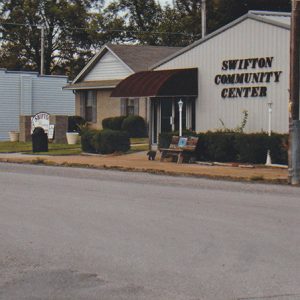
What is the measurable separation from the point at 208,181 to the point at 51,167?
292 inches

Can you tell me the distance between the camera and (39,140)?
1334 inches

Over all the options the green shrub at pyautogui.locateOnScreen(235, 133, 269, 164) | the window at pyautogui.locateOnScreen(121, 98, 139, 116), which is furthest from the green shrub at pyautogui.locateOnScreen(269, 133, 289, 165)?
the window at pyautogui.locateOnScreen(121, 98, 139, 116)

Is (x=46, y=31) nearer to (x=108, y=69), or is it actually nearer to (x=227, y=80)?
(x=108, y=69)

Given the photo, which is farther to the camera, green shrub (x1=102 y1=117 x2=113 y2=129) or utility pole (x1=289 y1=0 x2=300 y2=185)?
green shrub (x1=102 y1=117 x2=113 y2=129)

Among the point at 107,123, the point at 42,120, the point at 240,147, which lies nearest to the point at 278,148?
the point at 240,147

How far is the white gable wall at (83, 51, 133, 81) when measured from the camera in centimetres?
4509

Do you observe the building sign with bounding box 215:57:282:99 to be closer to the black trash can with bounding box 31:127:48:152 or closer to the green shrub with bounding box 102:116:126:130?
the black trash can with bounding box 31:127:48:152

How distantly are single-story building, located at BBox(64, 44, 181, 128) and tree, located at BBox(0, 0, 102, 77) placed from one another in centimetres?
1831

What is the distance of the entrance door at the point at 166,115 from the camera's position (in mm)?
32253

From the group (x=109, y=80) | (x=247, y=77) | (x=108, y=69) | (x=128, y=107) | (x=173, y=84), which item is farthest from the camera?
(x=108, y=69)

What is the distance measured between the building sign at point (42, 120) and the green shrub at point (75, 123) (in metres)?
3.01

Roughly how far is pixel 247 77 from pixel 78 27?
4090 centimetres

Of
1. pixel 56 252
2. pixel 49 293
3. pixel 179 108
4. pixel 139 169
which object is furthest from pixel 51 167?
pixel 49 293

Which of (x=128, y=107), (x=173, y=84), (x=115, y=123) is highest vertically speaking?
(x=173, y=84)
